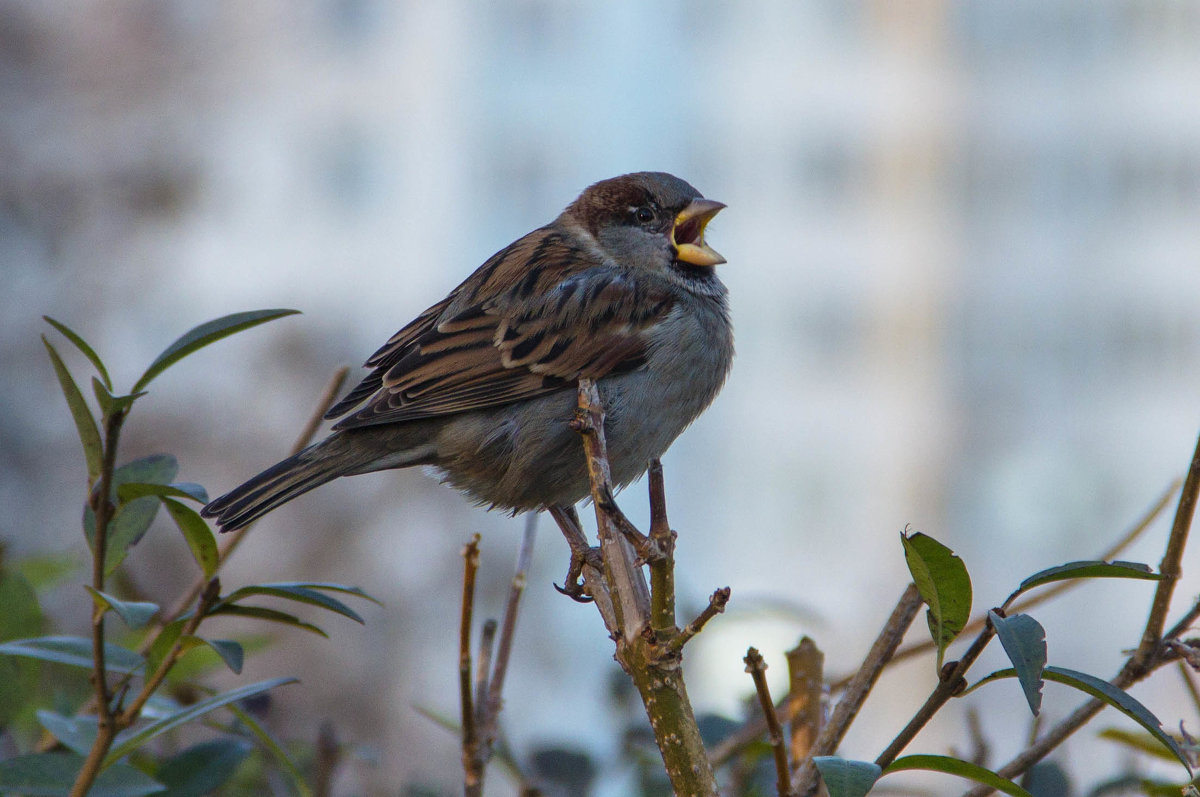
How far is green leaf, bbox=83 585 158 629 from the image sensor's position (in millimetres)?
867

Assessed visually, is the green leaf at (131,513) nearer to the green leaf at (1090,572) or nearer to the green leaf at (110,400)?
the green leaf at (110,400)

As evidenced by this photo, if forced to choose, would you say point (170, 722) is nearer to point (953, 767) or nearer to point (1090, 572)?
point (953, 767)

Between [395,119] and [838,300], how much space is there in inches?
420

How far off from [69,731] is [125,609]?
0.20 meters

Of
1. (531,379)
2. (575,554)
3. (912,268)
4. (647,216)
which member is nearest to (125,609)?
(575,554)

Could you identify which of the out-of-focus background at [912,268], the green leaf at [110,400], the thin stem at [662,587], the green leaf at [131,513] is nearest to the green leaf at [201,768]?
the green leaf at [131,513]

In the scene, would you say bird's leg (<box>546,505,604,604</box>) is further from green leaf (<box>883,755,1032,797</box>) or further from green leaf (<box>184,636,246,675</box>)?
green leaf (<box>883,755,1032,797</box>)

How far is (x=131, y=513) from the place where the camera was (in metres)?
1.03

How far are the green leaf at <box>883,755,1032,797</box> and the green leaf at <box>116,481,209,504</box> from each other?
1.88 feet

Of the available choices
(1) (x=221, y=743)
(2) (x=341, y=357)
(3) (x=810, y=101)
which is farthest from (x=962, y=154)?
(1) (x=221, y=743)

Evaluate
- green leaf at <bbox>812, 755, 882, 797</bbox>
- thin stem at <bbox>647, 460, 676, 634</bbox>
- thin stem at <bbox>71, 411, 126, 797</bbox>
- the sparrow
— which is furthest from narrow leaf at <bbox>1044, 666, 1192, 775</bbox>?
the sparrow

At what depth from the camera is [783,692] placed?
4.71 feet

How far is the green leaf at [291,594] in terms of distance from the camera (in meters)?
0.93

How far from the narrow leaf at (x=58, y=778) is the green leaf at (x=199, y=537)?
17 centimetres
